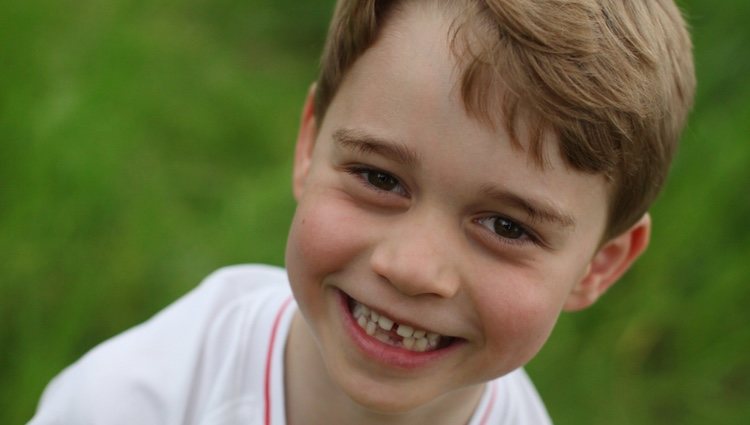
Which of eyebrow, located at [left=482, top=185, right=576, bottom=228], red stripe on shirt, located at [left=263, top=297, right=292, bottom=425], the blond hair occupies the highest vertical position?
the blond hair

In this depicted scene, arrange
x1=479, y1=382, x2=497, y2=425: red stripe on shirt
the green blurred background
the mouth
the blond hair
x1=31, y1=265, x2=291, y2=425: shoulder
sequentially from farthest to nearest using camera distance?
the green blurred background → x1=479, y1=382, x2=497, y2=425: red stripe on shirt → x1=31, y1=265, x2=291, y2=425: shoulder → the mouth → the blond hair

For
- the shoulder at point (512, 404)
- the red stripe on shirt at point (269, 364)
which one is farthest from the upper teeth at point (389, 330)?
the shoulder at point (512, 404)

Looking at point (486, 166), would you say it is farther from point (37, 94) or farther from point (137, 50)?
point (137, 50)

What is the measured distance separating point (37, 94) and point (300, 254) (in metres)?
1.43

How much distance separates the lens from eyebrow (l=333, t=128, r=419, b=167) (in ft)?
4.14

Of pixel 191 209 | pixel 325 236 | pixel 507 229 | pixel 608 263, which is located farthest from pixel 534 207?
pixel 191 209

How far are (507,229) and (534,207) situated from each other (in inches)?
2.3

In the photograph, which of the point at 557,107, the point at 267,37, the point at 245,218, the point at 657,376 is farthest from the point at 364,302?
the point at 267,37

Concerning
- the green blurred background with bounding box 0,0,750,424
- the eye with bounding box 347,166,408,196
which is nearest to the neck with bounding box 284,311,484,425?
the eye with bounding box 347,166,408,196

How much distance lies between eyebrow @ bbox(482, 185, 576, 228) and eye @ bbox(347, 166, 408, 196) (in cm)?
12

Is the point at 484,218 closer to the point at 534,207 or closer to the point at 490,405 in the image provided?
the point at 534,207

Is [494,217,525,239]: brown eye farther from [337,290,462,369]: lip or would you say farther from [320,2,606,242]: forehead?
[337,290,462,369]: lip

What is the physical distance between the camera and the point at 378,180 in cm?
134

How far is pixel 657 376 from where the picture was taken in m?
2.75
